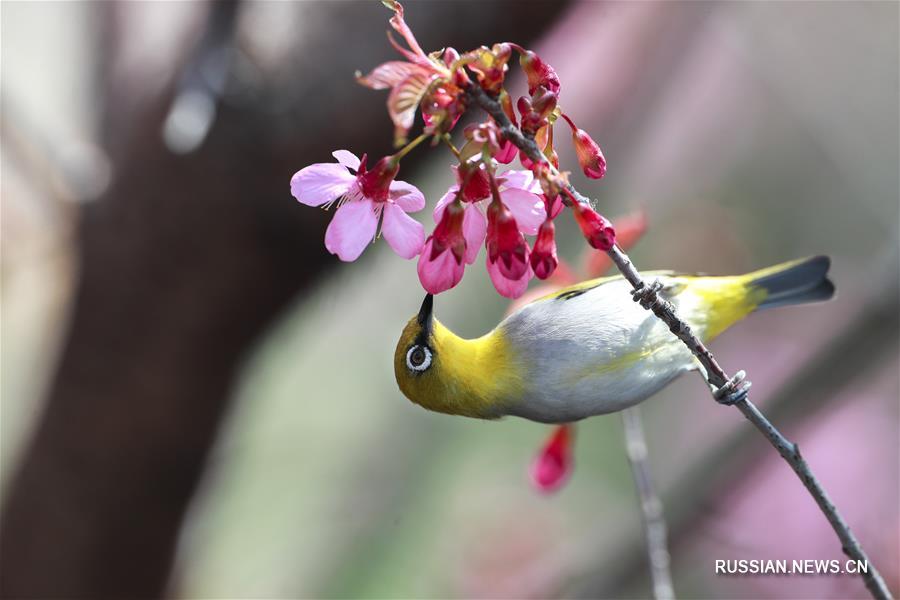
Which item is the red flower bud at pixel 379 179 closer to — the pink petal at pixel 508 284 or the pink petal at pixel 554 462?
the pink petal at pixel 508 284

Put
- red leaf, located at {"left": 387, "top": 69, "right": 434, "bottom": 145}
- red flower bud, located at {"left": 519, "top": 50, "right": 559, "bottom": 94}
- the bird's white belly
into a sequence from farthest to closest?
the bird's white belly → red flower bud, located at {"left": 519, "top": 50, "right": 559, "bottom": 94} → red leaf, located at {"left": 387, "top": 69, "right": 434, "bottom": 145}

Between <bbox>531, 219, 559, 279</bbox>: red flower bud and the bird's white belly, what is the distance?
290mm

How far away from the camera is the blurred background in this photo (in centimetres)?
205

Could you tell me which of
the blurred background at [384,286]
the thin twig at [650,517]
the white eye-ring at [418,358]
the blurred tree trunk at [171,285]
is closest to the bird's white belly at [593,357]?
the white eye-ring at [418,358]

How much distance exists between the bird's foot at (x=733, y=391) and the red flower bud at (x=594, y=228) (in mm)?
242

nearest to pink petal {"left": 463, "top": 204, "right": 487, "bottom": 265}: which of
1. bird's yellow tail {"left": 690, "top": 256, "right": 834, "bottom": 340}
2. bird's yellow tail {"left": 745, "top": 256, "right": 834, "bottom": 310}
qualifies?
bird's yellow tail {"left": 690, "top": 256, "right": 834, "bottom": 340}

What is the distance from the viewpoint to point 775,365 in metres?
3.21

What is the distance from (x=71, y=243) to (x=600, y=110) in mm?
1657

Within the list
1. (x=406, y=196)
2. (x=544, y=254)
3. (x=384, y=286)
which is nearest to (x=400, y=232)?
(x=406, y=196)

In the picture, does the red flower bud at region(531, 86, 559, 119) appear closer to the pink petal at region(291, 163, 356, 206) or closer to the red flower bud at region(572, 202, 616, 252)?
the red flower bud at region(572, 202, 616, 252)

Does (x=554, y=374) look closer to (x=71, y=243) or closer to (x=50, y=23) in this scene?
(x=71, y=243)

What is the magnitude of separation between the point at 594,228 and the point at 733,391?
0.29 meters

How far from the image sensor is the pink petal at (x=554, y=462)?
139 centimetres

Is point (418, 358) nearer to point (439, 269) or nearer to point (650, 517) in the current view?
point (439, 269)
